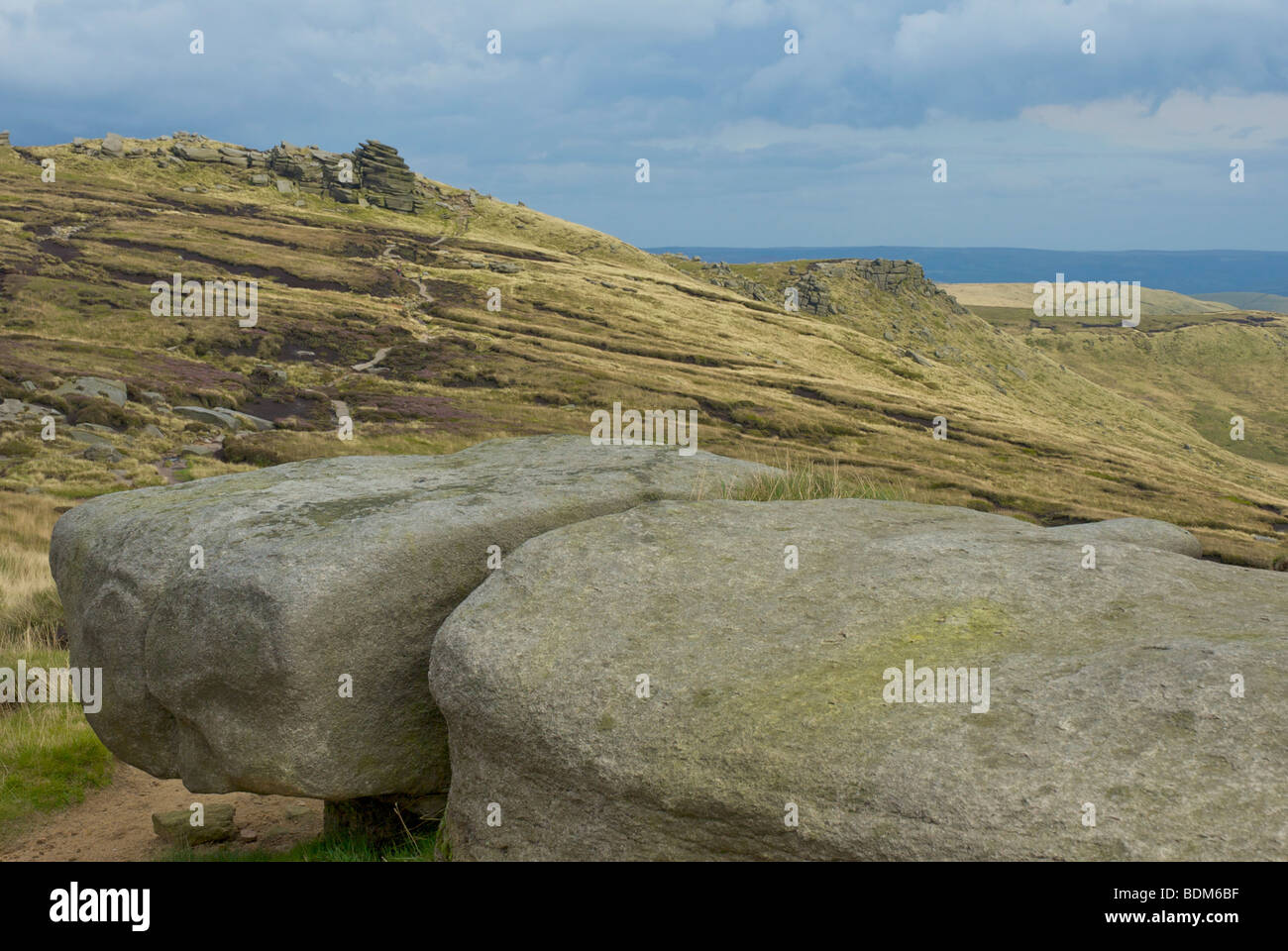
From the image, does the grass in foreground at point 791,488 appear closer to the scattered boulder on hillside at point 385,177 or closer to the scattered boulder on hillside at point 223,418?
the scattered boulder on hillside at point 223,418

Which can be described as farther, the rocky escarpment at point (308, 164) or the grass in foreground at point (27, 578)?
the rocky escarpment at point (308, 164)

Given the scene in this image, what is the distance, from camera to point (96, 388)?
49.0 m

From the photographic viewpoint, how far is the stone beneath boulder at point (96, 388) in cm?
4781

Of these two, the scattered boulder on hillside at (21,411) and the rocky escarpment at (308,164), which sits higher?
the rocky escarpment at (308,164)

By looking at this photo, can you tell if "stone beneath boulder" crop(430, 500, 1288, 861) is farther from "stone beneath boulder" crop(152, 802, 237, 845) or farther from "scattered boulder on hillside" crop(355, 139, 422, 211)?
"scattered boulder on hillside" crop(355, 139, 422, 211)

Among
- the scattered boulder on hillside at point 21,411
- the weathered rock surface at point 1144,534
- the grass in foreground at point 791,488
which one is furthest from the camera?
the scattered boulder on hillside at point 21,411

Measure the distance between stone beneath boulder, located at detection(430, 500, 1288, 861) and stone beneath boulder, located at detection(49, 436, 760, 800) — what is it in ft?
3.40

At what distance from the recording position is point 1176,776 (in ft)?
15.3

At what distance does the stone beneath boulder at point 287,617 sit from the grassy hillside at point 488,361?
5.32 metres

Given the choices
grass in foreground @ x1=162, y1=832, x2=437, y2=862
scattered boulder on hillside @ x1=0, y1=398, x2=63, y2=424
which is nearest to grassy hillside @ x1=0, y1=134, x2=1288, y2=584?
scattered boulder on hillside @ x1=0, y1=398, x2=63, y2=424

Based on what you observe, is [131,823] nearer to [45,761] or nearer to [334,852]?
[45,761]

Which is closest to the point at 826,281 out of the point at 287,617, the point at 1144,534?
the point at 1144,534

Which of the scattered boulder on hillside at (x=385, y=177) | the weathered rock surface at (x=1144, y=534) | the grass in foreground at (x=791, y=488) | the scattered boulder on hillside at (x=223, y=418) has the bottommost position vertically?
the weathered rock surface at (x=1144, y=534)

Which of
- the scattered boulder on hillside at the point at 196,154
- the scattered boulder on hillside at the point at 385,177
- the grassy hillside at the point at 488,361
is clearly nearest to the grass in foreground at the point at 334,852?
the grassy hillside at the point at 488,361
